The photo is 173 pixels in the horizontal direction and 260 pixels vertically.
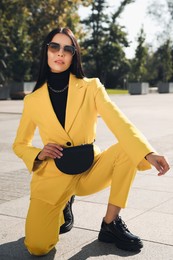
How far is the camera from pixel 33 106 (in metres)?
3.71

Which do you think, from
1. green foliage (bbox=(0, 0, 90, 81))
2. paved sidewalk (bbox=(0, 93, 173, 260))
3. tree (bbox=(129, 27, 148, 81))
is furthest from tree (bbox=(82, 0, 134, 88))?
paved sidewalk (bbox=(0, 93, 173, 260))

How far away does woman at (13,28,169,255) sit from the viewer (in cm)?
346

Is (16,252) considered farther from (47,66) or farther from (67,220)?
(47,66)

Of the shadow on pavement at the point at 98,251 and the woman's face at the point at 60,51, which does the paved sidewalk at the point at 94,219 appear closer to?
the shadow on pavement at the point at 98,251

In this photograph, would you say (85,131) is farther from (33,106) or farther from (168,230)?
(168,230)

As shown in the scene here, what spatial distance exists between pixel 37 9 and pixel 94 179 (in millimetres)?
25171

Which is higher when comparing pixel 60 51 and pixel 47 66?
pixel 60 51

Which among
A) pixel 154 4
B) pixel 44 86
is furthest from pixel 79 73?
pixel 154 4

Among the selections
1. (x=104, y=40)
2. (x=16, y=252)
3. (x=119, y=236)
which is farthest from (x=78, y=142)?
(x=104, y=40)

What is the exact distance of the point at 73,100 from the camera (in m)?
3.59

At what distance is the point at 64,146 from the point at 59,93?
1.40 feet

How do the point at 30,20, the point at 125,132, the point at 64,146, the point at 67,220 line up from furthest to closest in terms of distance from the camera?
the point at 30,20
the point at 67,220
the point at 64,146
the point at 125,132

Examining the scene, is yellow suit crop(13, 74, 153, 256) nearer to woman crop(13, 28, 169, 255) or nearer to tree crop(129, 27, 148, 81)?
woman crop(13, 28, 169, 255)

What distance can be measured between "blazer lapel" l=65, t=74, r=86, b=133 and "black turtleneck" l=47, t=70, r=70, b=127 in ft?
0.18
